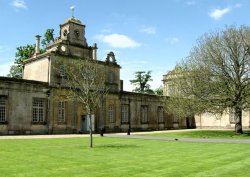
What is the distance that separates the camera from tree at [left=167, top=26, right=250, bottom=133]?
31375mm

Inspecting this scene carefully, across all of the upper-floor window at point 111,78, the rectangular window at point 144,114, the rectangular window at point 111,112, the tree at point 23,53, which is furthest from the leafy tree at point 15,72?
the rectangular window at point 144,114

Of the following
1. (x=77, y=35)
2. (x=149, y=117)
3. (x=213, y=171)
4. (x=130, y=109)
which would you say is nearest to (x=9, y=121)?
(x=77, y=35)

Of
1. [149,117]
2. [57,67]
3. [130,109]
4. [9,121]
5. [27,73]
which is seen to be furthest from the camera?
[149,117]

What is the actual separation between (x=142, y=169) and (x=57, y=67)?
27390mm

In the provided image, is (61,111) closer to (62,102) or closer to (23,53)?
(62,102)

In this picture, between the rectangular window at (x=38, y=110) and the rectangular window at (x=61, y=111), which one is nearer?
the rectangular window at (x=38, y=110)

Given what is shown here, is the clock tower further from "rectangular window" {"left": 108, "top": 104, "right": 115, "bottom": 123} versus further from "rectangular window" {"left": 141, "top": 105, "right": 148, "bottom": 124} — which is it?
"rectangular window" {"left": 141, "top": 105, "right": 148, "bottom": 124}

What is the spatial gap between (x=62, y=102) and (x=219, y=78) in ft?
56.0

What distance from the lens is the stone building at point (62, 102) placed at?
3206 cm

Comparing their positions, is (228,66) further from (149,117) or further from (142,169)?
(142,169)

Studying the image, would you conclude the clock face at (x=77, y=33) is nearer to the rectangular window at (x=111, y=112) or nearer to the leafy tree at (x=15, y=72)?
the rectangular window at (x=111, y=112)

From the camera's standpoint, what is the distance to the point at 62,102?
36.0 m

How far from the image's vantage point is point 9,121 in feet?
103

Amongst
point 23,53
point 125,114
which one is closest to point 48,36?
point 23,53
